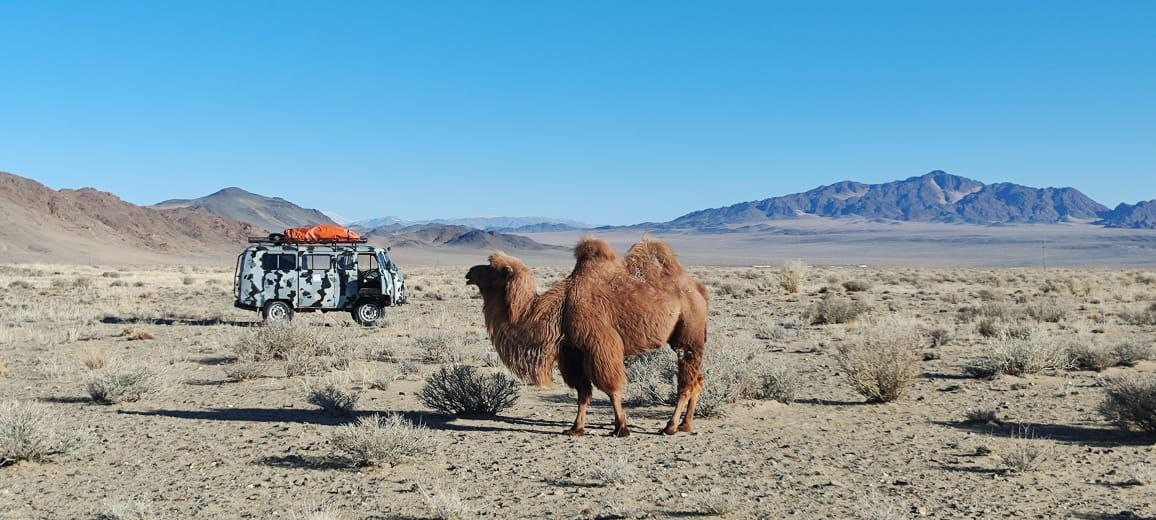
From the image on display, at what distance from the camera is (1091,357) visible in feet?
42.4

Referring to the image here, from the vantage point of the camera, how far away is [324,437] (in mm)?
8859

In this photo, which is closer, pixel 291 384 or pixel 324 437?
pixel 324 437

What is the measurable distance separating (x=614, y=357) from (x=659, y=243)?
4.74 ft

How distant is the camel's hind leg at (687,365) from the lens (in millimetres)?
8898

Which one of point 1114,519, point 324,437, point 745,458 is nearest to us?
point 1114,519

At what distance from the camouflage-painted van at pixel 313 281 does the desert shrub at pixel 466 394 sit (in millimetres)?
10602

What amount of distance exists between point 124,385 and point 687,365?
6.89 metres

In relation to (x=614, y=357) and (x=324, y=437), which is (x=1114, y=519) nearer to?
(x=614, y=357)

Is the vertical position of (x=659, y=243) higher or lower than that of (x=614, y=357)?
higher

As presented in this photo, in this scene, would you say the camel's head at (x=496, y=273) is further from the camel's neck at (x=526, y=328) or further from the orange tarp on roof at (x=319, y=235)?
the orange tarp on roof at (x=319, y=235)

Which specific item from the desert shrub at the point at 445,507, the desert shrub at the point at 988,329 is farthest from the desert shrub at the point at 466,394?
the desert shrub at the point at 988,329

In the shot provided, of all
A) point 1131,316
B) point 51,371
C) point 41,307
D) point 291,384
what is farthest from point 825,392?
point 41,307

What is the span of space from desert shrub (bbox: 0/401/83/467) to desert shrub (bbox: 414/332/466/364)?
22.6 ft

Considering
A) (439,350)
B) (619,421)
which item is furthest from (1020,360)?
(439,350)
